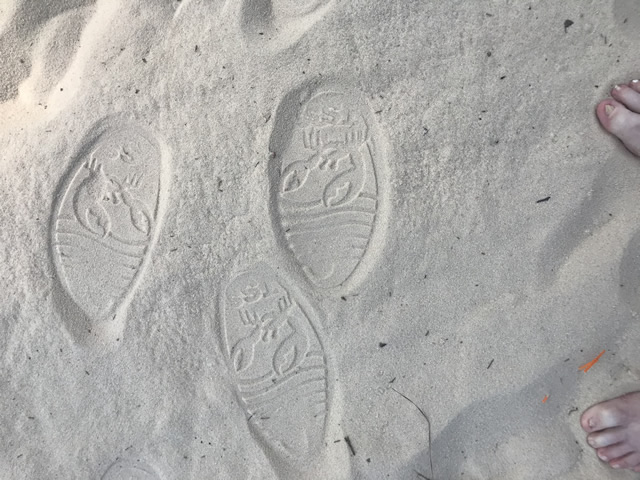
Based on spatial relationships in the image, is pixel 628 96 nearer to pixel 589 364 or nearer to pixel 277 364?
pixel 589 364

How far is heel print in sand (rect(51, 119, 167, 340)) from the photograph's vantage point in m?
1.62

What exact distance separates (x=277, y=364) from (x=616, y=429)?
3.54ft

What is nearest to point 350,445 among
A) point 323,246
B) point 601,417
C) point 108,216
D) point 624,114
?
point 323,246

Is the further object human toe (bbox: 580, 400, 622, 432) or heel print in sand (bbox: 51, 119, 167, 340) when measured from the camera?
heel print in sand (bbox: 51, 119, 167, 340)

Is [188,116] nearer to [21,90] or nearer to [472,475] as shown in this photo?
[21,90]

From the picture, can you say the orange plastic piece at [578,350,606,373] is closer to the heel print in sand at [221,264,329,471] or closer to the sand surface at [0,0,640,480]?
the sand surface at [0,0,640,480]

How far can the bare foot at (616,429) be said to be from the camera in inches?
58.0

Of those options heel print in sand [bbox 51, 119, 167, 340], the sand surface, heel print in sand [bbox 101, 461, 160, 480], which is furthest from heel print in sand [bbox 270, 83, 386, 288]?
heel print in sand [bbox 101, 461, 160, 480]

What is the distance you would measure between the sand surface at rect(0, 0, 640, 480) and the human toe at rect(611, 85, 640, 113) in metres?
0.05

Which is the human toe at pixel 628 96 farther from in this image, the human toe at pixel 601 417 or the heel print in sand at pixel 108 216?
the heel print in sand at pixel 108 216

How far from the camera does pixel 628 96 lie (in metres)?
1.50

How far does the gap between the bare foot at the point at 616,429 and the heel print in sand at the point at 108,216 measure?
1.53 meters

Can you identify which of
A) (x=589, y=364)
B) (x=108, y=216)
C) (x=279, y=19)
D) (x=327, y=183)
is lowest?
(x=589, y=364)

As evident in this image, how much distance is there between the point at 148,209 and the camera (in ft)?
5.32
